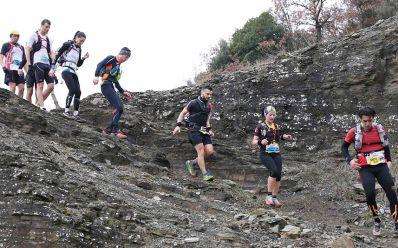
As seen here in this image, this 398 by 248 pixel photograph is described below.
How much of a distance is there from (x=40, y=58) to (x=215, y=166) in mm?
4965

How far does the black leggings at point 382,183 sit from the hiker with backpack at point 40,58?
766 cm

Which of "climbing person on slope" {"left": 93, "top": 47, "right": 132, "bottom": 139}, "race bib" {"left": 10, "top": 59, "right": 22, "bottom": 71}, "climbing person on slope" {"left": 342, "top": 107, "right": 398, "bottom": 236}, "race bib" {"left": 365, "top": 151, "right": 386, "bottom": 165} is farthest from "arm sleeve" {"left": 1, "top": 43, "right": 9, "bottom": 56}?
"race bib" {"left": 365, "top": 151, "right": 386, "bottom": 165}

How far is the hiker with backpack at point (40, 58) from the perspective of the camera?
39.0 feet

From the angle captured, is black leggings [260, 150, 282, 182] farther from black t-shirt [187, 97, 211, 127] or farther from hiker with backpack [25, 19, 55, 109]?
hiker with backpack [25, 19, 55, 109]

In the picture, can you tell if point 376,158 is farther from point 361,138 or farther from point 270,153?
point 270,153

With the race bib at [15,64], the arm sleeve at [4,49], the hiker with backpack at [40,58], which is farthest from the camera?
the race bib at [15,64]

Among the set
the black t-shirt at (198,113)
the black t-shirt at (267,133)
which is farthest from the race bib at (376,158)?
the black t-shirt at (198,113)

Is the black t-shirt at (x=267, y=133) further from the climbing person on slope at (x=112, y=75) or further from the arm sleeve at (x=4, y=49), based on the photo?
the arm sleeve at (x=4, y=49)

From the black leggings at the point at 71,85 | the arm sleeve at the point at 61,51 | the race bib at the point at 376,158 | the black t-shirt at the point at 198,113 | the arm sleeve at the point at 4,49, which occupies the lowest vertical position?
the race bib at the point at 376,158

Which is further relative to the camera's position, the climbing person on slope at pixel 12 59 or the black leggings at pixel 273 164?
the climbing person on slope at pixel 12 59

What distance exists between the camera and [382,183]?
8414mm

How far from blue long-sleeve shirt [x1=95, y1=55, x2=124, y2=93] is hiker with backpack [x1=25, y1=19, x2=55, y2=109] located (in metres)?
1.30

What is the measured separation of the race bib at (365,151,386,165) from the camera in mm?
8359

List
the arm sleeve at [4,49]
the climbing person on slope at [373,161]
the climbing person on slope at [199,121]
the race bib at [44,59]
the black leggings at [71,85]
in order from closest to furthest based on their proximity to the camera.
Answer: the climbing person on slope at [373,161] → the climbing person on slope at [199,121] → the race bib at [44,59] → the black leggings at [71,85] → the arm sleeve at [4,49]
